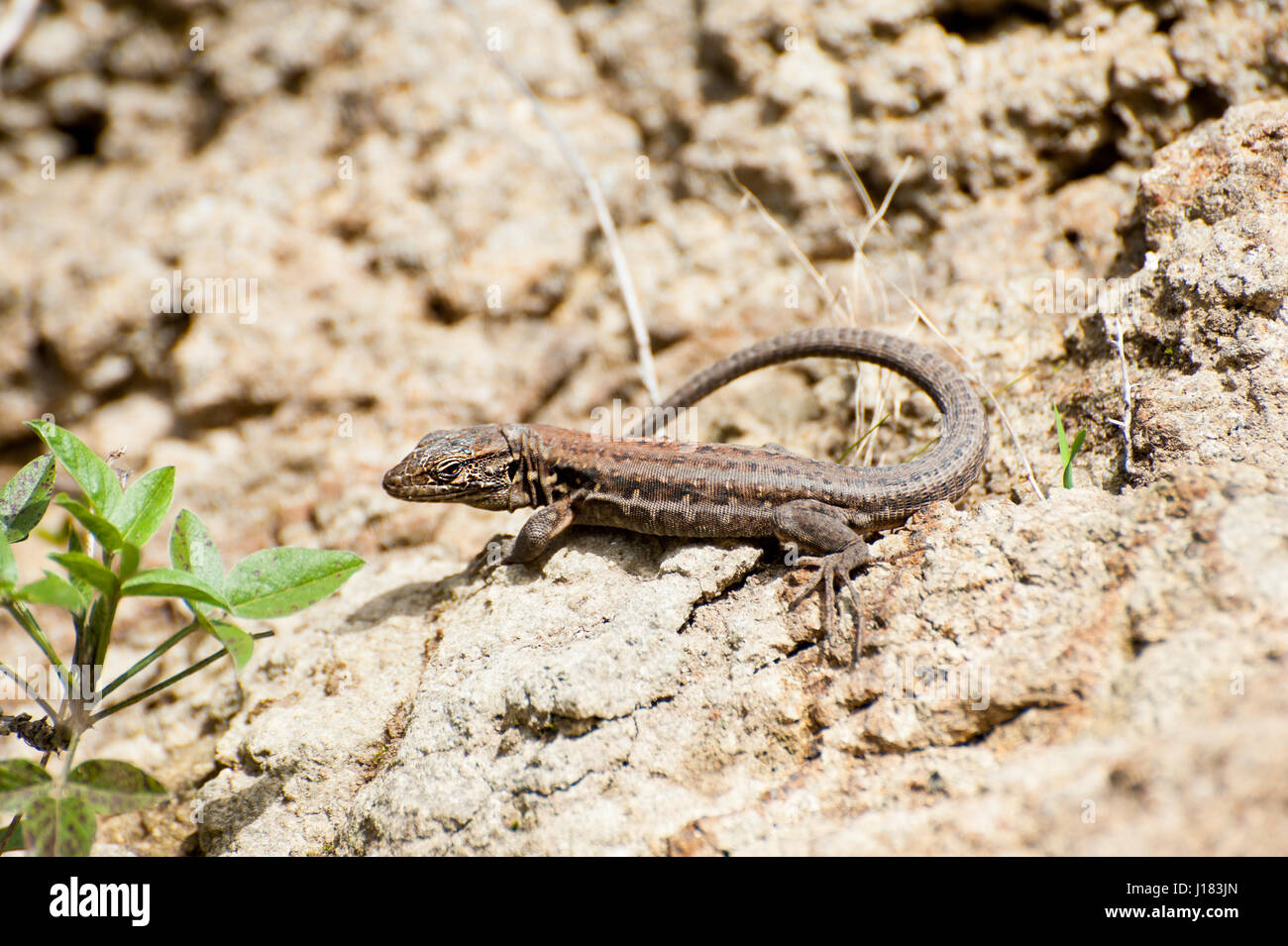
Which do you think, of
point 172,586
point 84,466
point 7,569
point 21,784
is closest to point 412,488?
point 84,466

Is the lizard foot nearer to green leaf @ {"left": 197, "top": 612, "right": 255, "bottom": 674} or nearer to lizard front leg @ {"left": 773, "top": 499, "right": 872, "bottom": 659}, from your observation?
lizard front leg @ {"left": 773, "top": 499, "right": 872, "bottom": 659}

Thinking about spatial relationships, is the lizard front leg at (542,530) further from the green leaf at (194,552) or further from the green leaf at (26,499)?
the green leaf at (26,499)

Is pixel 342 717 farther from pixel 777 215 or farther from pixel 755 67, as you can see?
pixel 755 67

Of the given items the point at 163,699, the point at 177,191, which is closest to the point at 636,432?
the point at 163,699

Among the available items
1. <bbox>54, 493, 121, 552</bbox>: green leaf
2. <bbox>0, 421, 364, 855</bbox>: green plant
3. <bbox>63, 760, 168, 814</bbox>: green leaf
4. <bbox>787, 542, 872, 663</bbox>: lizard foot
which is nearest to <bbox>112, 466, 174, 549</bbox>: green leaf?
<bbox>0, 421, 364, 855</bbox>: green plant

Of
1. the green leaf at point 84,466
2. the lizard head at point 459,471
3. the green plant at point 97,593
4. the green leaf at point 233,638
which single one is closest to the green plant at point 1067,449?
the lizard head at point 459,471

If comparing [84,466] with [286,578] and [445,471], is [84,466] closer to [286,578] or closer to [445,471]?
[286,578]
